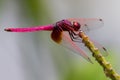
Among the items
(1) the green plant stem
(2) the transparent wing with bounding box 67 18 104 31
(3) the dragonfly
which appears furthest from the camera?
(2) the transparent wing with bounding box 67 18 104 31

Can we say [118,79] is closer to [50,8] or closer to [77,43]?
[77,43]

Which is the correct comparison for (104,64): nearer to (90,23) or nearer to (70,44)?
(70,44)

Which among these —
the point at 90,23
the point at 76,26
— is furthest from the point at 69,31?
the point at 90,23

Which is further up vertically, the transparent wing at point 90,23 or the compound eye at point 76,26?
the compound eye at point 76,26

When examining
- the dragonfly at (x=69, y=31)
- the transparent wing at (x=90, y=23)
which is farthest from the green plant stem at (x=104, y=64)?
the transparent wing at (x=90, y=23)

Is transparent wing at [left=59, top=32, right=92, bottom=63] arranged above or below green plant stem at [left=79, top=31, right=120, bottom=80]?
below

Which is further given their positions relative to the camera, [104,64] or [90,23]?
[90,23]

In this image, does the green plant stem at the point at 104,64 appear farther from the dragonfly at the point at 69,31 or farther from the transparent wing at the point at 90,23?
the transparent wing at the point at 90,23

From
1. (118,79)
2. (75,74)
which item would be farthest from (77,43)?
(75,74)

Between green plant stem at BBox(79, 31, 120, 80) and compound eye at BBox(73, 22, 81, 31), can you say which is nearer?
green plant stem at BBox(79, 31, 120, 80)

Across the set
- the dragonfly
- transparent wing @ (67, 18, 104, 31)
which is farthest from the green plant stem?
transparent wing @ (67, 18, 104, 31)

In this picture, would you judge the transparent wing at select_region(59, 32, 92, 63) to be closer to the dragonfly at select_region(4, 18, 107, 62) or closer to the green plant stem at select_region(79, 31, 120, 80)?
the dragonfly at select_region(4, 18, 107, 62)
